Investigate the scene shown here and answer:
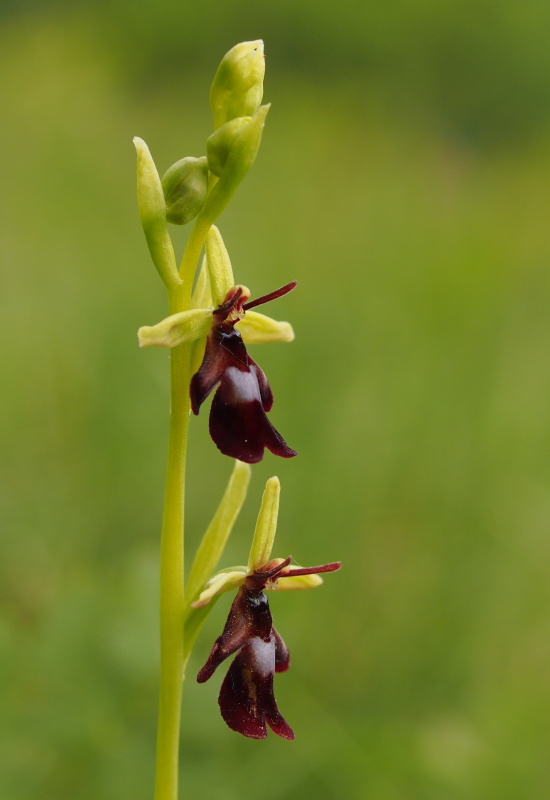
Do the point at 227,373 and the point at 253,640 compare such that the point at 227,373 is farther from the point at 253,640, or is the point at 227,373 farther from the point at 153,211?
the point at 253,640

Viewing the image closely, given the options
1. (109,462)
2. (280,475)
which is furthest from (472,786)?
(109,462)

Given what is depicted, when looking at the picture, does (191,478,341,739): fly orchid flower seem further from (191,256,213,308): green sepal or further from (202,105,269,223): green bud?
(202,105,269,223): green bud

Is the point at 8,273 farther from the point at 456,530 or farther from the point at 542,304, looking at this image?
the point at 542,304

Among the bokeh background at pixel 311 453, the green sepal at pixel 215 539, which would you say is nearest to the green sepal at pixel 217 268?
the green sepal at pixel 215 539

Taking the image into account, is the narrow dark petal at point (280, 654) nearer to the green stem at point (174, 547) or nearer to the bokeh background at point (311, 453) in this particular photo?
the green stem at point (174, 547)

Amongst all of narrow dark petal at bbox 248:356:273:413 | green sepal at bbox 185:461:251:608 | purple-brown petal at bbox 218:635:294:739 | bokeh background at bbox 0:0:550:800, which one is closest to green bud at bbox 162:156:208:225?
narrow dark petal at bbox 248:356:273:413

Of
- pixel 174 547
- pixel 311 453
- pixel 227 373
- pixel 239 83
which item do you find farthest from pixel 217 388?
pixel 311 453

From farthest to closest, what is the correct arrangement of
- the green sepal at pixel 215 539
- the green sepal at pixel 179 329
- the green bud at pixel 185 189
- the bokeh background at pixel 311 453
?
the bokeh background at pixel 311 453 → the green sepal at pixel 215 539 → the green bud at pixel 185 189 → the green sepal at pixel 179 329
